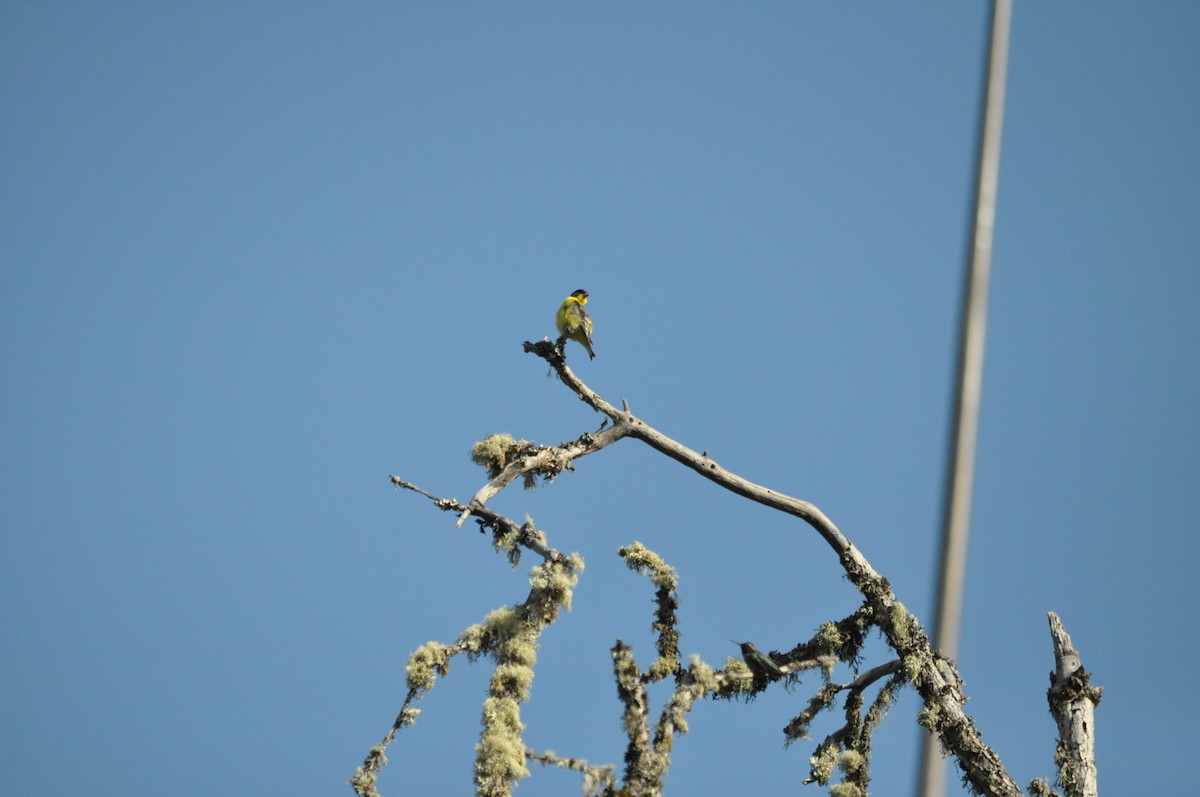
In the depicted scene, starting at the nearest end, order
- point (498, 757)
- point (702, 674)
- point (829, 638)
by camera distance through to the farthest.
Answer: point (498, 757)
point (702, 674)
point (829, 638)

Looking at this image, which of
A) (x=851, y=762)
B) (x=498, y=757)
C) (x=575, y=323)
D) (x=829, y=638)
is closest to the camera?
(x=498, y=757)

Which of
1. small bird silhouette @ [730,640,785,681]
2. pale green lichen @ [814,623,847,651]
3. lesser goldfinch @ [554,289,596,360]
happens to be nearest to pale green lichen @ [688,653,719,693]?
small bird silhouette @ [730,640,785,681]

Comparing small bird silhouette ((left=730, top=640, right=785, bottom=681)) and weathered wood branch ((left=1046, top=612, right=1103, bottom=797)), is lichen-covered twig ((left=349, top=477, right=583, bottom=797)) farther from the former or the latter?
weathered wood branch ((left=1046, top=612, right=1103, bottom=797))

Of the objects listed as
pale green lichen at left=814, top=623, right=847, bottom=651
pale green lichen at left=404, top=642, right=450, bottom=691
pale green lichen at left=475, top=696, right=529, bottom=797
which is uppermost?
pale green lichen at left=814, top=623, right=847, bottom=651

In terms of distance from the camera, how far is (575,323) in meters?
10.3

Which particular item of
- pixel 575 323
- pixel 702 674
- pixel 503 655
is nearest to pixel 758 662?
pixel 702 674

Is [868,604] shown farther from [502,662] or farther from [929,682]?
[502,662]

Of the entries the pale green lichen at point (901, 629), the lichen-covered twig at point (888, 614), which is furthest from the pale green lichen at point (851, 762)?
the pale green lichen at point (901, 629)

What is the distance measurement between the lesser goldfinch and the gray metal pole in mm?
4123

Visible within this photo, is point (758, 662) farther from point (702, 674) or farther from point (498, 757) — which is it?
point (498, 757)

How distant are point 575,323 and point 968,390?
5015 mm

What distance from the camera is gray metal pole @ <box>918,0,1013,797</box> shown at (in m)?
5.05

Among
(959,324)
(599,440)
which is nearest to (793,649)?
(599,440)

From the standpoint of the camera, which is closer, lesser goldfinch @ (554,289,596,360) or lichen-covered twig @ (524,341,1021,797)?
lichen-covered twig @ (524,341,1021,797)
